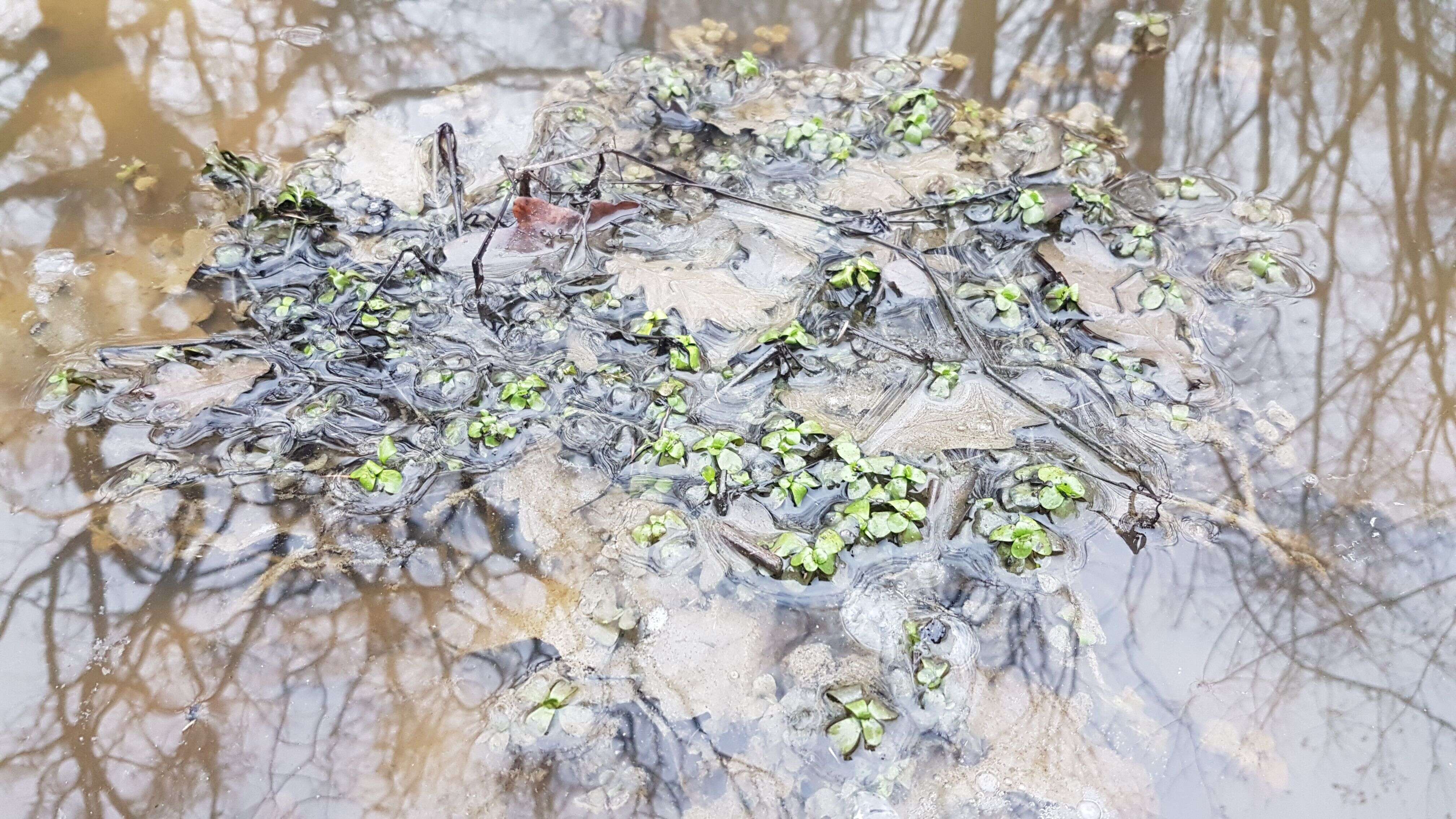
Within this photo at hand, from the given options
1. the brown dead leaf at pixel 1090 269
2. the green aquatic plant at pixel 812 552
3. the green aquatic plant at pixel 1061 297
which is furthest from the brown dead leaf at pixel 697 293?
the brown dead leaf at pixel 1090 269

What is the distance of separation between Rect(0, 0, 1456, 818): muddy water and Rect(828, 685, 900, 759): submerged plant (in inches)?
2.8

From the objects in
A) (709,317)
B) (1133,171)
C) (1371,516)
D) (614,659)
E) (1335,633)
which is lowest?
(614,659)

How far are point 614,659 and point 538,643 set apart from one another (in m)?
0.26

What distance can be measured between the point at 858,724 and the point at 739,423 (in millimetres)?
1216

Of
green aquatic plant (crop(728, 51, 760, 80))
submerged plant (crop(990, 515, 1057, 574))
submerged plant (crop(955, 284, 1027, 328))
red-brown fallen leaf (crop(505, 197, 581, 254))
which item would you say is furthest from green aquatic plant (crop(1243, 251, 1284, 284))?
red-brown fallen leaf (crop(505, 197, 581, 254))

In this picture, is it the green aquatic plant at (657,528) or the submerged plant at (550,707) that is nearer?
the submerged plant at (550,707)

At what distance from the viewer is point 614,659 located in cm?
265

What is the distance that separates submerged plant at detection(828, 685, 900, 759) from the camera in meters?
2.46

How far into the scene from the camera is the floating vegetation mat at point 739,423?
2.53 meters

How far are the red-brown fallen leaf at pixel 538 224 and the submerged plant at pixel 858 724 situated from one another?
7.81 feet

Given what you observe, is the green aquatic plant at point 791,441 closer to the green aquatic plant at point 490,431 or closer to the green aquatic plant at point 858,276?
the green aquatic plant at point 858,276

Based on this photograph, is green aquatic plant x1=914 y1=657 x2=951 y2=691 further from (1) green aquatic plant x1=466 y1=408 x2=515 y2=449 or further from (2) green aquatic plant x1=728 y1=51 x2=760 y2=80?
(2) green aquatic plant x1=728 y1=51 x2=760 y2=80

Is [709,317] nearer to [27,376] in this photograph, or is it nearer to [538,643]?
[538,643]

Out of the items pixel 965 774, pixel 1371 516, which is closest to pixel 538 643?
pixel 965 774
